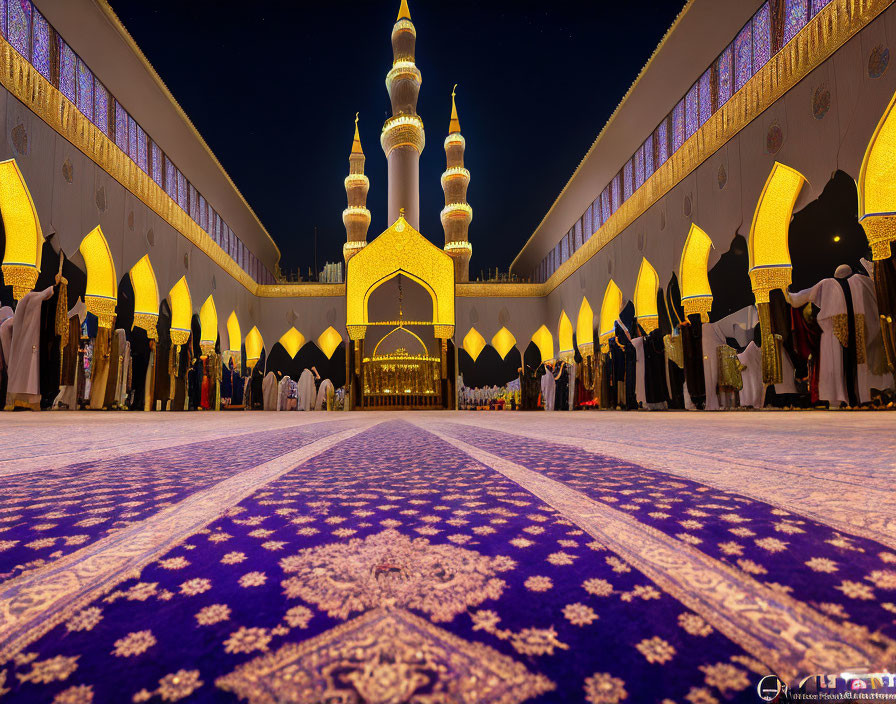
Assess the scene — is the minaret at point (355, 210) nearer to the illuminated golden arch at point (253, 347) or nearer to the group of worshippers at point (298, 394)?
the illuminated golden arch at point (253, 347)

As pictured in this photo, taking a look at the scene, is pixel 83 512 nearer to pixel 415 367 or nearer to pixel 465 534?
pixel 465 534

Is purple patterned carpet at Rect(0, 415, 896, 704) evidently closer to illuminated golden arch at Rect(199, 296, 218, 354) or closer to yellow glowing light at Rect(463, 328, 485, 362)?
illuminated golden arch at Rect(199, 296, 218, 354)

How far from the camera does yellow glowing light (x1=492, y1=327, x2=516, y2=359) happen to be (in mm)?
15797

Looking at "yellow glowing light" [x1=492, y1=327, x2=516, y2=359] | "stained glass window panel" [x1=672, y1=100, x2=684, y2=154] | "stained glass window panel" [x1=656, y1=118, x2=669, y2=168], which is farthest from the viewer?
"yellow glowing light" [x1=492, y1=327, x2=516, y2=359]

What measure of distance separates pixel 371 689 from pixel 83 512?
685 mm

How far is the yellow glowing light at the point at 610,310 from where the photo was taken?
10.8 metres

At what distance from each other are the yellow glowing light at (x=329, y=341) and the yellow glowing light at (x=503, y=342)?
4.87 m

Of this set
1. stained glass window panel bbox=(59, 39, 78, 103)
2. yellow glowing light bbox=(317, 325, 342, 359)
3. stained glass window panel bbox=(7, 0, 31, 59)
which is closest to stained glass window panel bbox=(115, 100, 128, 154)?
stained glass window panel bbox=(59, 39, 78, 103)

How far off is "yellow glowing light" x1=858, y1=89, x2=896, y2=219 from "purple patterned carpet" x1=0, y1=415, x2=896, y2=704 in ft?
19.0

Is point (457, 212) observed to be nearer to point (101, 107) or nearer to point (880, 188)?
point (101, 107)

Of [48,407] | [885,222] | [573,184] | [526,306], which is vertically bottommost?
[48,407]

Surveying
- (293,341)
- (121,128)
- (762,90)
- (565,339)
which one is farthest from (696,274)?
(293,341)

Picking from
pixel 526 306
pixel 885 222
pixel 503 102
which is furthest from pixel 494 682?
pixel 503 102

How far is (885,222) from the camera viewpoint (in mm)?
4801
